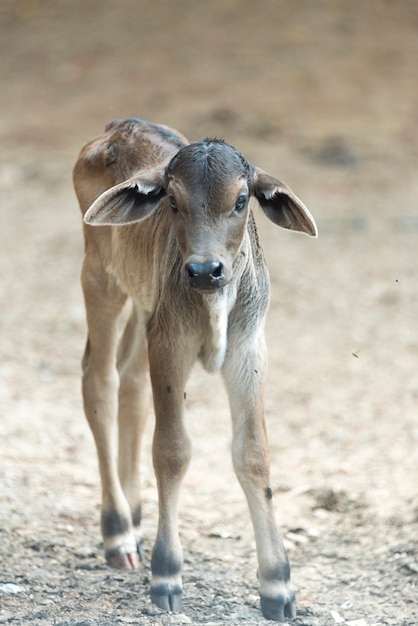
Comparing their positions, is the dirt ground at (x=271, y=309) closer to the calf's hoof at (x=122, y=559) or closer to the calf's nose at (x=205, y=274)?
the calf's hoof at (x=122, y=559)

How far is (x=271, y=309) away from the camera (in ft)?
33.5

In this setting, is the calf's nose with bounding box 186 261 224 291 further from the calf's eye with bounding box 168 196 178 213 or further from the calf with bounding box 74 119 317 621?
the calf's eye with bounding box 168 196 178 213

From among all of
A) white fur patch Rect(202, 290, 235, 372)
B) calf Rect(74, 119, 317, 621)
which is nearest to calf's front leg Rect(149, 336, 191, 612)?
calf Rect(74, 119, 317, 621)

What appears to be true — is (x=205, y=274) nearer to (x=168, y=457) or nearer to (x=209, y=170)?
(x=209, y=170)

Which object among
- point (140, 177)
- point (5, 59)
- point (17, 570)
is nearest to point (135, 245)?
point (140, 177)

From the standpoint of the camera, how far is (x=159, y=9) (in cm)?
1700

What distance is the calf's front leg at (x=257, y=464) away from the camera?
5.43 meters

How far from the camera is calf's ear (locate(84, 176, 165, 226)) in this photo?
5.21m

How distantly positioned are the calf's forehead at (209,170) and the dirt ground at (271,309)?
2.05 m

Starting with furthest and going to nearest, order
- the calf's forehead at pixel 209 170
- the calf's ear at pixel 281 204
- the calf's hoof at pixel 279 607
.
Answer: the calf's hoof at pixel 279 607
the calf's ear at pixel 281 204
the calf's forehead at pixel 209 170

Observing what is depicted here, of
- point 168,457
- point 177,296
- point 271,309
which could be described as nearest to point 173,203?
point 177,296

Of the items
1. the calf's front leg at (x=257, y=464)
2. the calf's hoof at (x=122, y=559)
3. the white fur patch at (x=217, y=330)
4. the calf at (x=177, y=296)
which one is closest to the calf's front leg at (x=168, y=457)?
the calf at (x=177, y=296)

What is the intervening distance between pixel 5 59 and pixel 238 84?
3.72 meters

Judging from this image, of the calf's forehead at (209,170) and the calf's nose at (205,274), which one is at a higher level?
the calf's forehead at (209,170)
